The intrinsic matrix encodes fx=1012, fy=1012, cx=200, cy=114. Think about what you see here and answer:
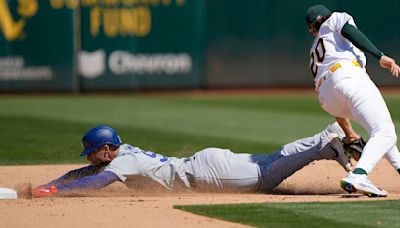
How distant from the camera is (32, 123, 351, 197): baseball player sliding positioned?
7367 mm

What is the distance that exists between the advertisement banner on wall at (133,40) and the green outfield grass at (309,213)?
1253 centimetres

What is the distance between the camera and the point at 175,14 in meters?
19.2

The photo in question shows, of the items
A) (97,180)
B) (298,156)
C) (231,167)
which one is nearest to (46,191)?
(97,180)

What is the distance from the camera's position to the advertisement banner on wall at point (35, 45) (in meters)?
19.0


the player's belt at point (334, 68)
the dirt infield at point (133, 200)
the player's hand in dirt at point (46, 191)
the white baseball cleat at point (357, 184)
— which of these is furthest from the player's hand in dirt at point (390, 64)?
the player's hand in dirt at point (46, 191)

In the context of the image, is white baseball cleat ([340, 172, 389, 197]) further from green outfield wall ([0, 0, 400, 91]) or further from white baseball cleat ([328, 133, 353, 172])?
green outfield wall ([0, 0, 400, 91])

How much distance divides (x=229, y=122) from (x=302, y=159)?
662 centimetres

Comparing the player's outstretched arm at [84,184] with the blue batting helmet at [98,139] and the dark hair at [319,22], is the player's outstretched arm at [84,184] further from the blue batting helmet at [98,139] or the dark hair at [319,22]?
the dark hair at [319,22]

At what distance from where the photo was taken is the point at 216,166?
752 cm

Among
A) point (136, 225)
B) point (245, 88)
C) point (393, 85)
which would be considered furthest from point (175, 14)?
point (136, 225)

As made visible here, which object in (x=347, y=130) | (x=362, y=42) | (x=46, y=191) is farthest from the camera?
(x=347, y=130)

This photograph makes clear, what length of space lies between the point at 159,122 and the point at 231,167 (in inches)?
252

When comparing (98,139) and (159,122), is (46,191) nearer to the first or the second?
(98,139)

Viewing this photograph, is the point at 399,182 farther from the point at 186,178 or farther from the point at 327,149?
the point at 186,178
